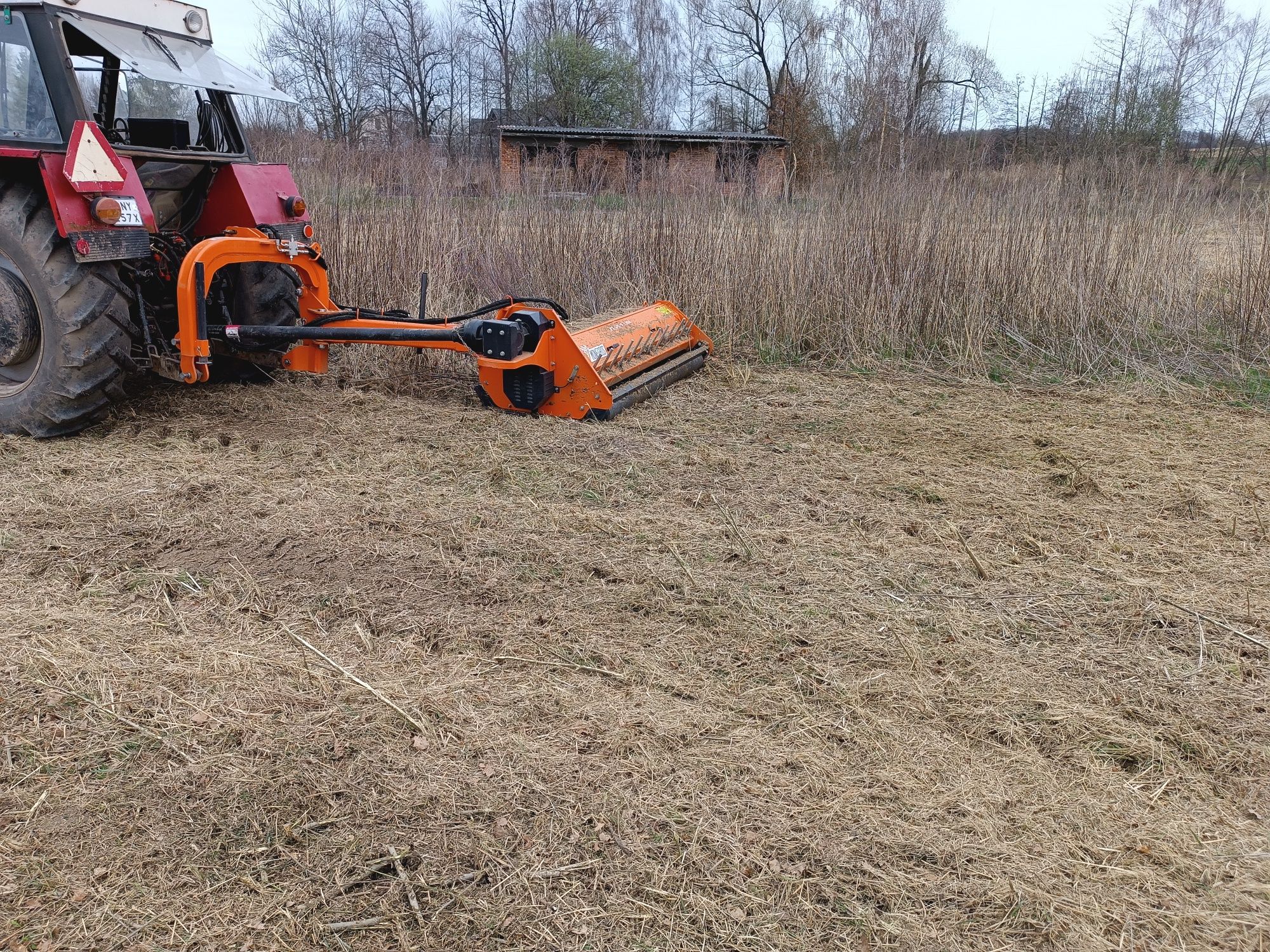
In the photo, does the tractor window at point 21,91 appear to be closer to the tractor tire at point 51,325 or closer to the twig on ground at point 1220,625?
the tractor tire at point 51,325

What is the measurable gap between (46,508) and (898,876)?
130 inches

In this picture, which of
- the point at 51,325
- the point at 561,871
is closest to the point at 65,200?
the point at 51,325

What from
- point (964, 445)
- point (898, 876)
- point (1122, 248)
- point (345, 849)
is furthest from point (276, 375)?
point (1122, 248)

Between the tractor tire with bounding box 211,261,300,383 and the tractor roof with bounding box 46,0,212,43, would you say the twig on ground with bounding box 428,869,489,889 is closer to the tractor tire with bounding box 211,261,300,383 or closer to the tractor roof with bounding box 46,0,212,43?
the tractor tire with bounding box 211,261,300,383

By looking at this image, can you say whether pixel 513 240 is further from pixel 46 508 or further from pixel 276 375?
pixel 46 508

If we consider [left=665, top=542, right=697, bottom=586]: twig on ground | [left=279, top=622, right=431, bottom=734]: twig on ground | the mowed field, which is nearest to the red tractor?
the mowed field

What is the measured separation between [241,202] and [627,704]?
397cm

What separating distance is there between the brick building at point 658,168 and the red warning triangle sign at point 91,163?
3492mm

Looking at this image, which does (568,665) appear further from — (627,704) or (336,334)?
(336,334)

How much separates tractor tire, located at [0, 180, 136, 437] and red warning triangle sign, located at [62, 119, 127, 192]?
0.31m

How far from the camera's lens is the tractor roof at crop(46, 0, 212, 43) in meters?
4.26

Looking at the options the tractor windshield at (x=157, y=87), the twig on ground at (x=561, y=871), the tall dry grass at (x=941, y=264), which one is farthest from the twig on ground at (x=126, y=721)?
→ the tall dry grass at (x=941, y=264)

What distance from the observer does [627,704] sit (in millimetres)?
2289

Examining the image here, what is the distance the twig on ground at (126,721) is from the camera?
206 centimetres
